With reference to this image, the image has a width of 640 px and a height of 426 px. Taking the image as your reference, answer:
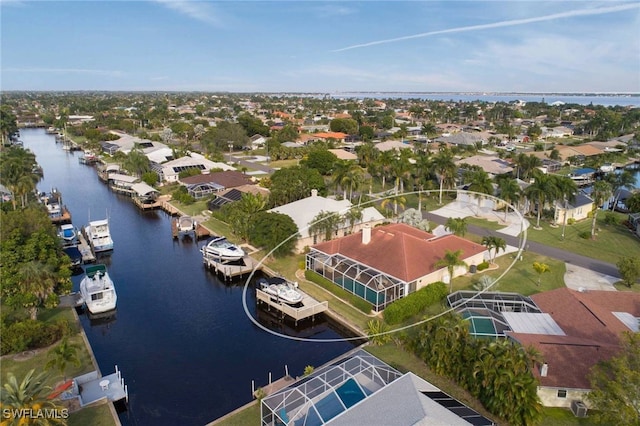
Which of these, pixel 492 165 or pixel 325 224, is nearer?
pixel 325 224

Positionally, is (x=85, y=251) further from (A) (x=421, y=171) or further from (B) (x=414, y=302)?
(A) (x=421, y=171)

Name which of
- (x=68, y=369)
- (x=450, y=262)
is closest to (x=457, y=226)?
(x=450, y=262)

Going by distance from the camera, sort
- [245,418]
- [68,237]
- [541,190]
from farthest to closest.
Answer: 1. [541,190]
2. [68,237]
3. [245,418]

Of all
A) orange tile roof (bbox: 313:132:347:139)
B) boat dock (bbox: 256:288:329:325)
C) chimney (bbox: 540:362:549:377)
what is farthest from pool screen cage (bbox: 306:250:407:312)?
orange tile roof (bbox: 313:132:347:139)

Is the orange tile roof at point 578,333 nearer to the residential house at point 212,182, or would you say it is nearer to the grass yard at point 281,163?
the residential house at point 212,182

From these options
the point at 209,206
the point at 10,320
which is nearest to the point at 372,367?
the point at 10,320

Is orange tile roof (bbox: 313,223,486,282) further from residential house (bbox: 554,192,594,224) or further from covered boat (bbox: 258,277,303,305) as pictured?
residential house (bbox: 554,192,594,224)

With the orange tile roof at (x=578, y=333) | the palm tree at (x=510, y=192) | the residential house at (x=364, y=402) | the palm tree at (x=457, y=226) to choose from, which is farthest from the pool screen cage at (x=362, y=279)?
the palm tree at (x=510, y=192)
